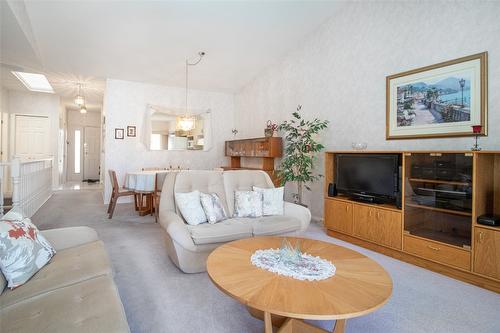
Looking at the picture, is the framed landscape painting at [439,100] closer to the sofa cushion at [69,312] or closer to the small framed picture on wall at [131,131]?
the sofa cushion at [69,312]

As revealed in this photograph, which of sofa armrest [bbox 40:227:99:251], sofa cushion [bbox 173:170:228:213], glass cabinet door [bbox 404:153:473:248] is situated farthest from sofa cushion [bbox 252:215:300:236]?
sofa armrest [bbox 40:227:99:251]

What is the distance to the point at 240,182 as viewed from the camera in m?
3.40

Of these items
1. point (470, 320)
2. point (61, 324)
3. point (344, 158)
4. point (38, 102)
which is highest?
point (38, 102)

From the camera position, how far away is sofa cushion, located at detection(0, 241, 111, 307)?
1.39 meters

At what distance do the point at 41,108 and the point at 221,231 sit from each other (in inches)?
298

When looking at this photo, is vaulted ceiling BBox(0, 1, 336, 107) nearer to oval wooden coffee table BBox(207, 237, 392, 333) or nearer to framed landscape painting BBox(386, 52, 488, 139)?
framed landscape painting BBox(386, 52, 488, 139)

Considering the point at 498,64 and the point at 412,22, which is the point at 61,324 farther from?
the point at 412,22

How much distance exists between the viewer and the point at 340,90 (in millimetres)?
4328

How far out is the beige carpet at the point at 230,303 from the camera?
1808 millimetres

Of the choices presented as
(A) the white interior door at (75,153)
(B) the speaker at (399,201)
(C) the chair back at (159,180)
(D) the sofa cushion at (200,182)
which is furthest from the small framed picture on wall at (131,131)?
(B) the speaker at (399,201)

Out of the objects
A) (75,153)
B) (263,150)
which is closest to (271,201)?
(263,150)

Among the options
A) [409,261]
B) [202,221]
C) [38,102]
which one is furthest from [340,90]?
[38,102]

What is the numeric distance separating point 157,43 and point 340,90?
328cm

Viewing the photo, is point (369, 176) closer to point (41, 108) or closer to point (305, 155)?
point (305, 155)
